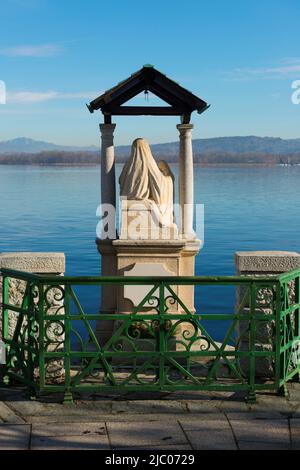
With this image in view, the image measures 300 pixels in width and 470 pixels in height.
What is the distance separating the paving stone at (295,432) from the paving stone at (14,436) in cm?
211

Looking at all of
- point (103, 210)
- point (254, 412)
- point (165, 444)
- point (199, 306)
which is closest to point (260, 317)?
point (254, 412)

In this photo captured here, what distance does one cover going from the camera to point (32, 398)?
6582 mm

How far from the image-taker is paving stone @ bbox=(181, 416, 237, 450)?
5531 millimetres

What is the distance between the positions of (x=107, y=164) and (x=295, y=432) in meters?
4.50

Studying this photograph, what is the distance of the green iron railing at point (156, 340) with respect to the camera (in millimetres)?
6406

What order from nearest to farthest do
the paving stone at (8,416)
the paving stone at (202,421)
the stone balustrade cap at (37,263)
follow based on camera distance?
the paving stone at (202,421)
the paving stone at (8,416)
the stone balustrade cap at (37,263)

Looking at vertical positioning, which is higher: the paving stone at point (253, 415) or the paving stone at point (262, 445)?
the paving stone at point (253, 415)

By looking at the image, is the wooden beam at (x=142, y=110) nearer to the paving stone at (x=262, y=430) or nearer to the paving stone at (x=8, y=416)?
the paving stone at (x=8, y=416)

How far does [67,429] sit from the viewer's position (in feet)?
19.2

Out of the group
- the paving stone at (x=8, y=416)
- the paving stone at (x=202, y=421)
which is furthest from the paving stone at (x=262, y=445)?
the paving stone at (x=8, y=416)

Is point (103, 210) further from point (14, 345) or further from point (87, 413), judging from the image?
point (87, 413)

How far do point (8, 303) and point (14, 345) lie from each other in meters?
0.46

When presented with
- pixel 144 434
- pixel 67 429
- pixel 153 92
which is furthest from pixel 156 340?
pixel 153 92

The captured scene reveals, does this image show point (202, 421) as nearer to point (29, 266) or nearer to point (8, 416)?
point (8, 416)
